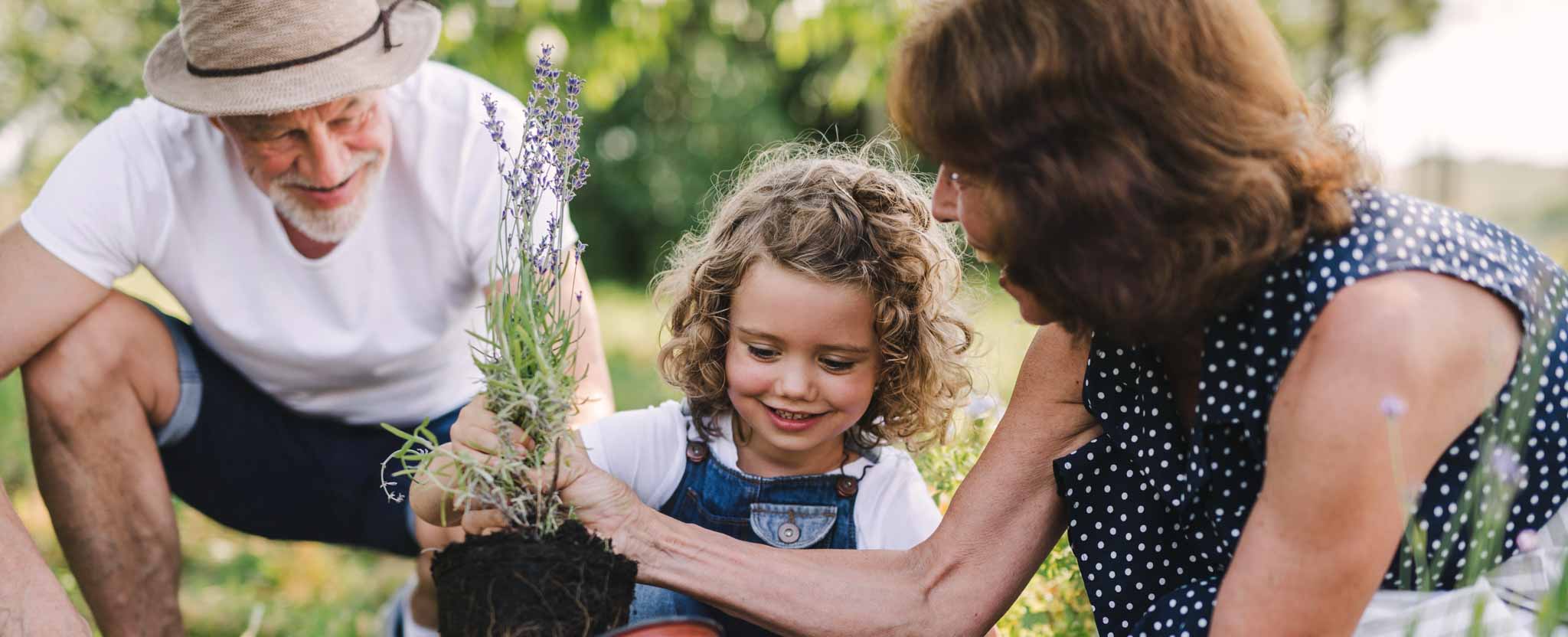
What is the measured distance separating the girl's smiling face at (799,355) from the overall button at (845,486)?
0.15m

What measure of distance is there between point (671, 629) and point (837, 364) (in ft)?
2.68

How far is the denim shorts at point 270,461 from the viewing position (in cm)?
299

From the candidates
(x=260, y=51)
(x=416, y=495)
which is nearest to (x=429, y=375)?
(x=260, y=51)

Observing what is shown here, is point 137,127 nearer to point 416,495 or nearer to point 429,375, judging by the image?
point 429,375

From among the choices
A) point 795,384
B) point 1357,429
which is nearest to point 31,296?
point 795,384

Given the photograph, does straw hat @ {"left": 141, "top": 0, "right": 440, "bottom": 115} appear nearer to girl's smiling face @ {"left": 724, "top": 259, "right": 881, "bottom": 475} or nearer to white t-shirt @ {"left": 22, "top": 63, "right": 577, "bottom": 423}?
white t-shirt @ {"left": 22, "top": 63, "right": 577, "bottom": 423}

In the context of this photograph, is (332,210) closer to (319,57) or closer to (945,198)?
(319,57)

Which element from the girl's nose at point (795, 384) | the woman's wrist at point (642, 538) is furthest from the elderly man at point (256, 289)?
the woman's wrist at point (642, 538)

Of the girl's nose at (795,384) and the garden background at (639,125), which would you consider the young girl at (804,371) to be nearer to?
A: the girl's nose at (795,384)

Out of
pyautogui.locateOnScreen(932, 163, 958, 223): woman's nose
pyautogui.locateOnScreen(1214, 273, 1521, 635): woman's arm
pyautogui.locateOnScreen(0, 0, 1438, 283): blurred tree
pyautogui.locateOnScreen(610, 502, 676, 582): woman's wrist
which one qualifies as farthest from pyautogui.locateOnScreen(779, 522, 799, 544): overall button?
pyautogui.locateOnScreen(0, 0, 1438, 283): blurred tree

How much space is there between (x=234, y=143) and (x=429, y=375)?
0.78 m

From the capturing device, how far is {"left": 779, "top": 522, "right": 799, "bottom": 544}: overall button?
2465 millimetres

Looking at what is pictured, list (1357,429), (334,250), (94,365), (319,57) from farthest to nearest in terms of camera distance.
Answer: (334,250) → (94,365) → (319,57) → (1357,429)

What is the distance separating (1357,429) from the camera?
1.51 m
